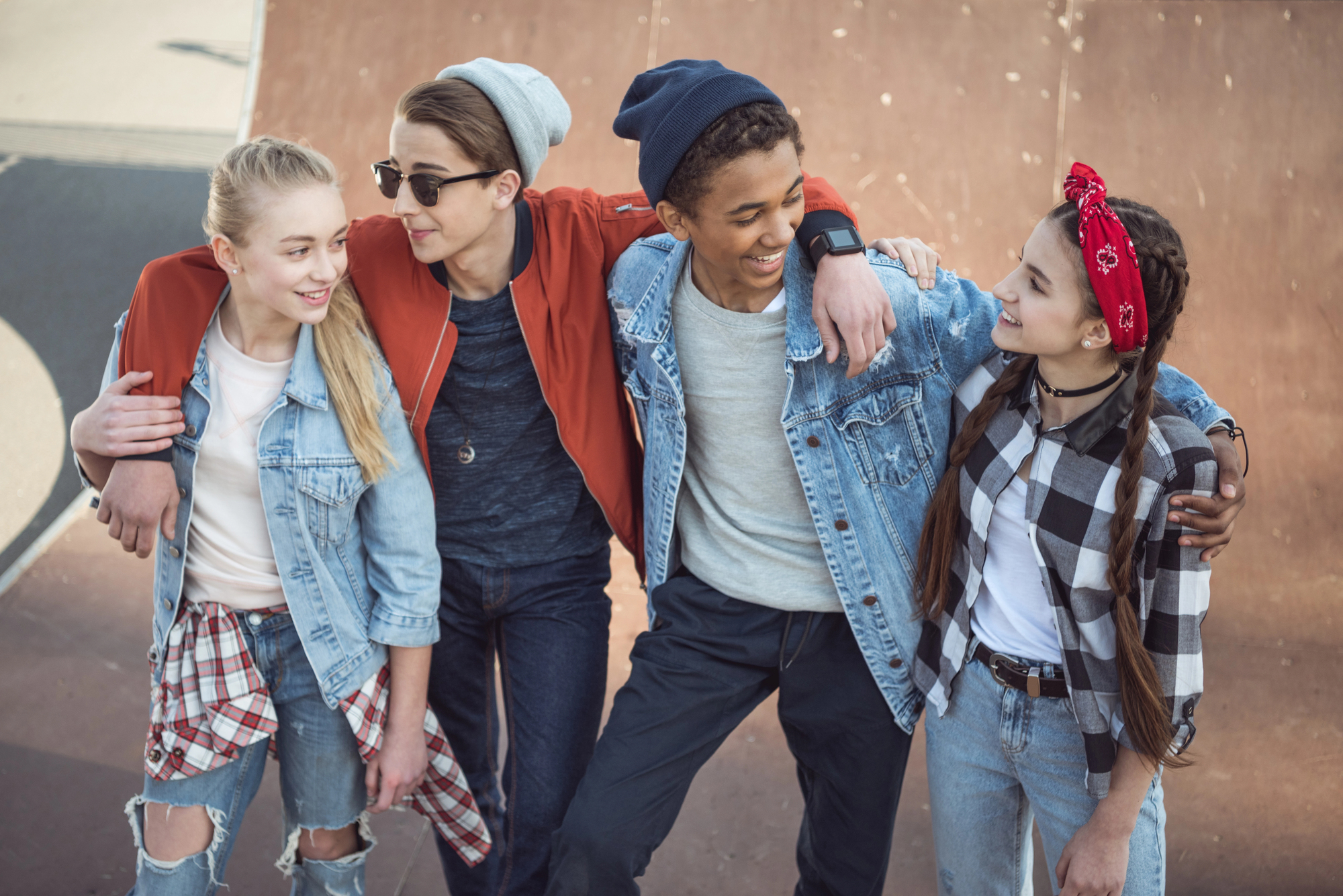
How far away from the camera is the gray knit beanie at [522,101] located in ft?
7.29

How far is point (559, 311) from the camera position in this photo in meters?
2.30

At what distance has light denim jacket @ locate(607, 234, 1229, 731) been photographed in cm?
206

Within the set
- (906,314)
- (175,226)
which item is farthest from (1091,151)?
(175,226)

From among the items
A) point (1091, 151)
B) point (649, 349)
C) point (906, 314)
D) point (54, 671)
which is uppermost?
point (1091, 151)

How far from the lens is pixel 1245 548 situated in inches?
166

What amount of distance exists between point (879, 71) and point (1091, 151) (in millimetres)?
1040

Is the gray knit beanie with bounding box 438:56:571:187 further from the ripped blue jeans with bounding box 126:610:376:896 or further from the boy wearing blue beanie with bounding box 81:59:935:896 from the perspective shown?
the ripped blue jeans with bounding box 126:610:376:896

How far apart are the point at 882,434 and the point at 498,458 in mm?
910

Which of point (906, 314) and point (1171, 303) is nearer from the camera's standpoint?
point (1171, 303)

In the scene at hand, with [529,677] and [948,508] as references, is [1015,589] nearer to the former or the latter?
[948,508]

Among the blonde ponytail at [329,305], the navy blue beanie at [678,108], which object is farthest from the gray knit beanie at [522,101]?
the blonde ponytail at [329,305]

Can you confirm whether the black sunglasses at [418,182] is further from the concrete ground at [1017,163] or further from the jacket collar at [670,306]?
the concrete ground at [1017,163]

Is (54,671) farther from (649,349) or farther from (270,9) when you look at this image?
(270,9)

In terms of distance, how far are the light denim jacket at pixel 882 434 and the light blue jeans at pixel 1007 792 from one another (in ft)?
0.60
